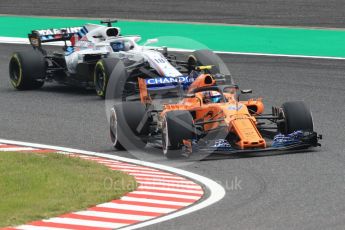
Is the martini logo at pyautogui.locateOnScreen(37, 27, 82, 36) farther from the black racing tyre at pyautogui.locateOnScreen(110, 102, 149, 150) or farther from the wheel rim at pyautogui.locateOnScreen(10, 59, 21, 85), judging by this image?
the black racing tyre at pyautogui.locateOnScreen(110, 102, 149, 150)

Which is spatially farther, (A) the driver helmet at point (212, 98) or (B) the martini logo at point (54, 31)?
(B) the martini logo at point (54, 31)

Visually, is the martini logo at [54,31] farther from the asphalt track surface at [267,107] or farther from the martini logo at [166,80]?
the martini logo at [166,80]

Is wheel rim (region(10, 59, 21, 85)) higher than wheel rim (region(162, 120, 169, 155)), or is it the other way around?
wheel rim (region(162, 120, 169, 155))

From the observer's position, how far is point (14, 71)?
24109 millimetres

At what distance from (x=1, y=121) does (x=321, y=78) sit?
7.60 m

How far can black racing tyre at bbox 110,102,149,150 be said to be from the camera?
16.4m

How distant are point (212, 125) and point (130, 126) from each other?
123cm

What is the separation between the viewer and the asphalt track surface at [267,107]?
39.4 feet

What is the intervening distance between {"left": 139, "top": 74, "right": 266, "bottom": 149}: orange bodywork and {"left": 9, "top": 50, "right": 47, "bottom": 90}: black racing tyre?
7.17m

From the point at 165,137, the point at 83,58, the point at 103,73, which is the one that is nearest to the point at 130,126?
the point at 165,137

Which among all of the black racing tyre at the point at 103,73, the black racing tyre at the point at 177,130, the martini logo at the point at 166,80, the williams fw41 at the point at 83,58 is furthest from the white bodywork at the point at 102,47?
the black racing tyre at the point at 177,130

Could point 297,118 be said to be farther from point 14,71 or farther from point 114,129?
point 14,71

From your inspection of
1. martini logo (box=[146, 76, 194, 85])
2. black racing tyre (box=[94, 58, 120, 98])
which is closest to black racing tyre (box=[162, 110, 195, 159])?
martini logo (box=[146, 76, 194, 85])

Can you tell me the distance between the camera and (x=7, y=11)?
3812cm
